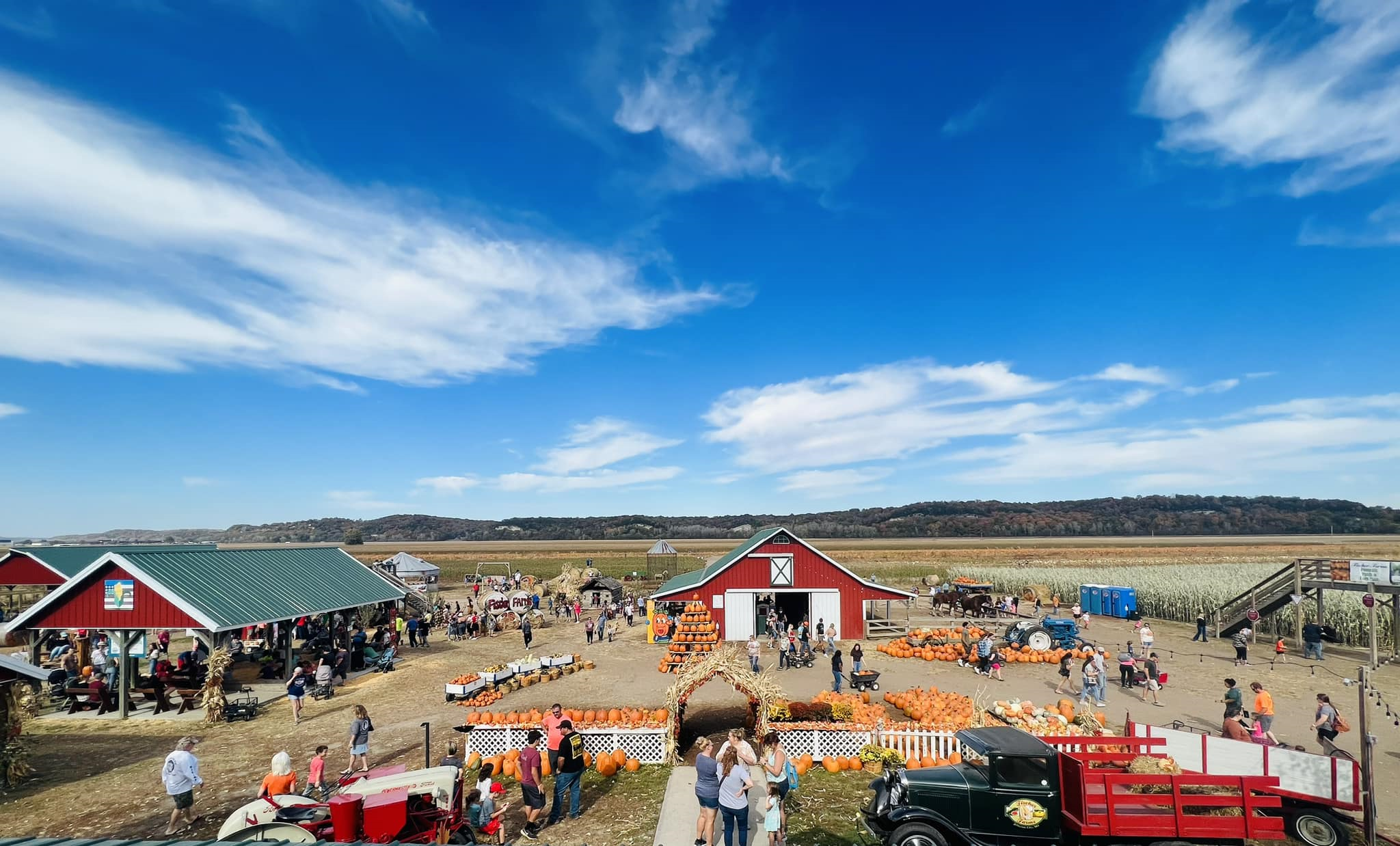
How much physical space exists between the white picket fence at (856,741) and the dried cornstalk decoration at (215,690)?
1667cm

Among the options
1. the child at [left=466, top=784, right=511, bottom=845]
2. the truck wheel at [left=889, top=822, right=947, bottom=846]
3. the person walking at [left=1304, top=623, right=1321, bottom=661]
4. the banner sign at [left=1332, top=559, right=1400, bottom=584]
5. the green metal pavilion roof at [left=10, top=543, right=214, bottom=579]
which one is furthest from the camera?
the green metal pavilion roof at [left=10, top=543, right=214, bottom=579]

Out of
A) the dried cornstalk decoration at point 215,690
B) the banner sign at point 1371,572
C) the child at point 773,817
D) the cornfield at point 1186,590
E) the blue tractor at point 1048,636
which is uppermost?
the banner sign at point 1371,572

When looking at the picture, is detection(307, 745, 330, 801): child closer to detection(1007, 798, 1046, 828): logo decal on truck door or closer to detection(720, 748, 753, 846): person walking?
detection(720, 748, 753, 846): person walking

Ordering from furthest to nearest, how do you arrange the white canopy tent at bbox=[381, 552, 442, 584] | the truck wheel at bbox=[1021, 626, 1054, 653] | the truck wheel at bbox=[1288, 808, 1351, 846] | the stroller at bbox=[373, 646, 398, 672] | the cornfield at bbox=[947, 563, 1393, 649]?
the white canopy tent at bbox=[381, 552, 442, 584] < the cornfield at bbox=[947, 563, 1393, 649] < the truck wheel at bbox=[1021, 626, 1054, 653] < the stroller at bbox=[373, 646, 398, 672] < the truck wheel at bbox=[1288, 808, 1351, 846]

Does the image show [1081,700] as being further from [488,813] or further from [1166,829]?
[488,813]

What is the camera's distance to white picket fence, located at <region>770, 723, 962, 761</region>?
50.4 feet

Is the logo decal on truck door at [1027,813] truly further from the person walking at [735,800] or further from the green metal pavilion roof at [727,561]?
the green metal pavilion roof at [727,561]

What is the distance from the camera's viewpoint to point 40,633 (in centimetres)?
2231

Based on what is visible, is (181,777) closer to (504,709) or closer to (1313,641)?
(504,709)

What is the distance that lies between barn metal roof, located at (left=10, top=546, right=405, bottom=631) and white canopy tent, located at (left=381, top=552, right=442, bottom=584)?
20836 millimetres

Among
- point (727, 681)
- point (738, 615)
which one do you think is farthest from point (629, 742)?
point (738, 615)

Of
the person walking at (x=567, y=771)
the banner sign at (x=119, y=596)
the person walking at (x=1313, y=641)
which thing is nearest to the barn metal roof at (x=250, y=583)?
the banner sign at (x=119, y=596)

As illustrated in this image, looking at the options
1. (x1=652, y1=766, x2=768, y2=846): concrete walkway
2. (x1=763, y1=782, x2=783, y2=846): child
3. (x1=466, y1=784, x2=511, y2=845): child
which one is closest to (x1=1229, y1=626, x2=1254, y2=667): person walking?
(x1=652, y1=766, x2=768, y2=846): concrete walkway

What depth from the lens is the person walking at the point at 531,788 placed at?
1180 cm
